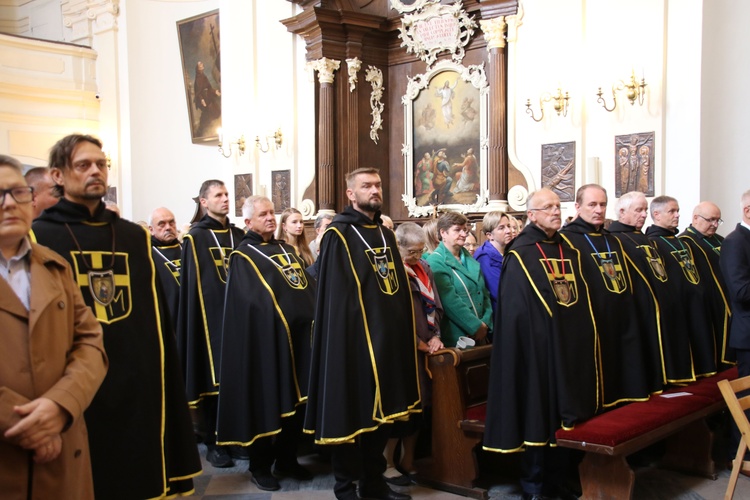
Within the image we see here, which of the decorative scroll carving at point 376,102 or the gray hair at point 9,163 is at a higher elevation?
the decorative scroll carving at point 376,102

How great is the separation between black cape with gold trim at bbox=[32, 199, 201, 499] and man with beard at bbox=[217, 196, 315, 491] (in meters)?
1.40

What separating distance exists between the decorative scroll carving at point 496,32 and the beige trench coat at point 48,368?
893 centimetres

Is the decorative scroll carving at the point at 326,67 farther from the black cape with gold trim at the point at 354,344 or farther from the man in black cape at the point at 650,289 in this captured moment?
the black cape with gold trim at the point at 354,344

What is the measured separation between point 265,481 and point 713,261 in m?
4.37

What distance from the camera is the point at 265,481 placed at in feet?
16.2

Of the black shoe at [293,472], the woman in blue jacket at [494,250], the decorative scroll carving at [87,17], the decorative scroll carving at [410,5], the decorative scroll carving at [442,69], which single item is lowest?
the black shoe at [293,472]

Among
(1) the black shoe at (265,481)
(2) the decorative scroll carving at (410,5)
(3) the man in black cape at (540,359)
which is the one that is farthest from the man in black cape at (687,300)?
(2) the decorative scroll carving at (410,5)

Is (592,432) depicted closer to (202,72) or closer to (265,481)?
(265,481)

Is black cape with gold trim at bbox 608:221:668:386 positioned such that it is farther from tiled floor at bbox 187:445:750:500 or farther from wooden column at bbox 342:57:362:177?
wooden column at bbox 342:57:362:177

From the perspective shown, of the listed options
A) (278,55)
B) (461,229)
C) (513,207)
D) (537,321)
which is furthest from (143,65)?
(537,321)

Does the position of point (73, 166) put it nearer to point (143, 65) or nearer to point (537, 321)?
point (537, 321)

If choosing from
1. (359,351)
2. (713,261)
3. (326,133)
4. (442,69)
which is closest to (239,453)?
(359,351)

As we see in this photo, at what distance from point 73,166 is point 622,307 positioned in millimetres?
3607

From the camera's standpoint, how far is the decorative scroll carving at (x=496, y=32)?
10383 millimetres
